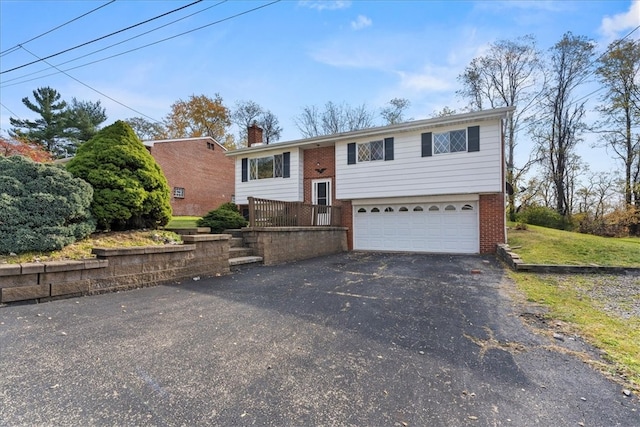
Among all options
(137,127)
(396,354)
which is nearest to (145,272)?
(396,354)

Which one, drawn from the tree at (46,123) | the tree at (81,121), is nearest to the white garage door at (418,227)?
Result: the tree at (81,121)

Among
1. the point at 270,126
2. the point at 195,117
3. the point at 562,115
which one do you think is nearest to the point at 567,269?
the point at 562,115

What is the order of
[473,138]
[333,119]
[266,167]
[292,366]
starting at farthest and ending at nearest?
[333,119] < [266,167] < [473,138] < [292,366]

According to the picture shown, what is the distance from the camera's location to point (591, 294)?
5113mm

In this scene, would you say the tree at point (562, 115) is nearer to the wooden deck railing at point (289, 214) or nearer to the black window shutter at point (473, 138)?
the black window shutter at point (473, 138)

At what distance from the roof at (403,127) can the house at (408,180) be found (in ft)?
0.11

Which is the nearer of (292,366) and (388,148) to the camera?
(292,366)

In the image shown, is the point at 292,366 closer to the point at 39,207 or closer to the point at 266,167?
the point at 39,207

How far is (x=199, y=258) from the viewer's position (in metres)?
6.46

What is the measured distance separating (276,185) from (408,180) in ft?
20.0

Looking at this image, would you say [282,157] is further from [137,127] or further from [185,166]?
[137,127]

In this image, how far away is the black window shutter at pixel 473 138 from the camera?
10.4m

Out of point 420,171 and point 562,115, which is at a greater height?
point 562,115

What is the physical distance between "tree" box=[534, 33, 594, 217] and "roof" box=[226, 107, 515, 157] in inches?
570
